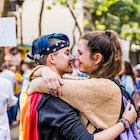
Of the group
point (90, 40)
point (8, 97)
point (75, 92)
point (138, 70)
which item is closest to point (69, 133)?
point (75, 92)

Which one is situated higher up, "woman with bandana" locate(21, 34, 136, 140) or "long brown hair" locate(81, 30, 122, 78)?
"long brown hair" locate(81, 30, 122, 78)

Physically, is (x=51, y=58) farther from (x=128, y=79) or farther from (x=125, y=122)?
(x=128, y=79)

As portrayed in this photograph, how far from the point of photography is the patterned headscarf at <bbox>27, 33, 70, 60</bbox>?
282 cm

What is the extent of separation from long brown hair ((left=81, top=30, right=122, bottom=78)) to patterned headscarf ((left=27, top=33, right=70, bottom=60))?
0.21m

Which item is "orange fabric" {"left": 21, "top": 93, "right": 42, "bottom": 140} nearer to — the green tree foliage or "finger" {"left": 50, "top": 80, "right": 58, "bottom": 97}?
"finger" {"left": 50, "top": 80, "right": 58, "bottom": 97}

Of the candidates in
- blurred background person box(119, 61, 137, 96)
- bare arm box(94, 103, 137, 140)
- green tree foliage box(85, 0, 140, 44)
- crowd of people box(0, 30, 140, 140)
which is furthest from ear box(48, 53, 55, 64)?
green tree foliage box(85, 0, 140, 44)

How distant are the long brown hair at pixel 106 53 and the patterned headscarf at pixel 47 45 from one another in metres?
0.21

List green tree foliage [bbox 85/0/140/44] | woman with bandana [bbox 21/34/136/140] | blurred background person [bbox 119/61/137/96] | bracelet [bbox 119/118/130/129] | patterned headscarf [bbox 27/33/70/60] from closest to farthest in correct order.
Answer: woman with bandana [bbox 21/34/136/140] → bracelet [bbox 119/118/130/129] → patterned headscarf [bbox 27/33/70/60] → blurred background person [bbox 119/61/137/96] → green tree foliage [bbox 85/0/140/44]

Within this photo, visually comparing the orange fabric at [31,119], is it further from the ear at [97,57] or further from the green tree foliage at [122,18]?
the green tree foliage at [122,18]

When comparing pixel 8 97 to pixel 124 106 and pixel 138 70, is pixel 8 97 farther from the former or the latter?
pixel 138 70

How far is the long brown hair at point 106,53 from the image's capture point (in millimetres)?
2693

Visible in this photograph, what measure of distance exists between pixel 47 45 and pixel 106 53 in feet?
1.25

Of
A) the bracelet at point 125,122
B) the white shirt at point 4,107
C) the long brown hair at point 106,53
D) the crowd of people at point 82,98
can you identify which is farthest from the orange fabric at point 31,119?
the white shirt at point 4,107

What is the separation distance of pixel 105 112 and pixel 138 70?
5860mm
